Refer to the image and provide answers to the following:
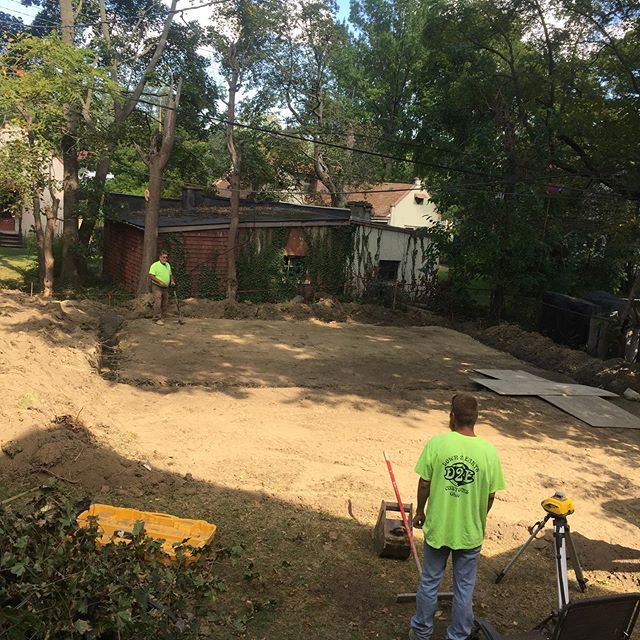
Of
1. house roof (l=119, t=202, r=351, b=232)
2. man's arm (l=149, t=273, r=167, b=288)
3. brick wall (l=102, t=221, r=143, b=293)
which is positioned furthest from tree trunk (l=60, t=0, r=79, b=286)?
man's arm (l=149, t=273, r=167, b=288)

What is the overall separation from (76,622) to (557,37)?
20.2 meters

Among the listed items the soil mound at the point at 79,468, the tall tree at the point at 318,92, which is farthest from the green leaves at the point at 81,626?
the tall tree at the point at 318,92

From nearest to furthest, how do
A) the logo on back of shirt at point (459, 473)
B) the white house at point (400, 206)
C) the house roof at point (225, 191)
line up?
the logo on back of shirt at point (459, 473) → the house roof at point (225, 191) → the white house at point (400, 206)

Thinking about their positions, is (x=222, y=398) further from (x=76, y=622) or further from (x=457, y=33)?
(x=457, y=33)

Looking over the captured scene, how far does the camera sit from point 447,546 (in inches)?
148

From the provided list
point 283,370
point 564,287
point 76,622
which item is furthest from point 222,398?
point 564,287

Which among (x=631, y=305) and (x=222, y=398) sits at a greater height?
(x=631, y=305)

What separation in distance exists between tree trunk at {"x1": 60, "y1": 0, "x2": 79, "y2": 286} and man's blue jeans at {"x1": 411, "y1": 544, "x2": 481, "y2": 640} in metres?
21.3

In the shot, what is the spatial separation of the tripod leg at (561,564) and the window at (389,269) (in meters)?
20.7

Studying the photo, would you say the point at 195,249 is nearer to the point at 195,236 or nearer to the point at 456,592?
the point at 195,236

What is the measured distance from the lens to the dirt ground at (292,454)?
4688mm

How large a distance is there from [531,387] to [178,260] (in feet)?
44.1

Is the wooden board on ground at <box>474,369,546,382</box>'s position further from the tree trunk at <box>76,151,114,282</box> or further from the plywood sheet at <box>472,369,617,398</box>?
the tree trunk at <box>76,151,114,282</box>

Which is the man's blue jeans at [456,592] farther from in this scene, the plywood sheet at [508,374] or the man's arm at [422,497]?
the plywood sheet at [508,374]
